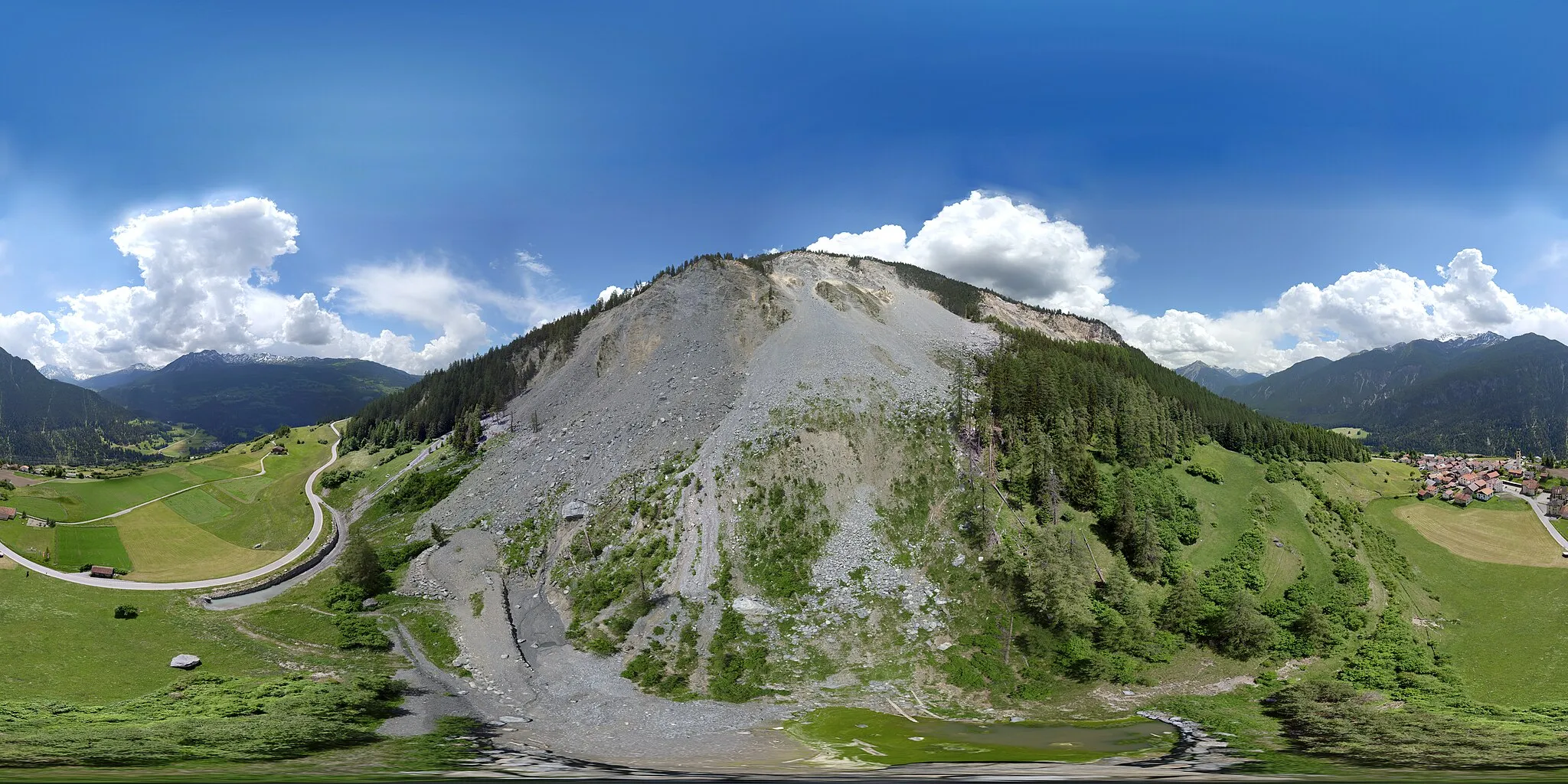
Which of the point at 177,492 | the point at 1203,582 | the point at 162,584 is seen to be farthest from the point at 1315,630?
the point at 177,492

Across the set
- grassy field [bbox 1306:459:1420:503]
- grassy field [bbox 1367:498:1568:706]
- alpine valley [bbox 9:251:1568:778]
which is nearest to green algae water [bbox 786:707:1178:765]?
alpine valley [bbox 9:251:1568:778]

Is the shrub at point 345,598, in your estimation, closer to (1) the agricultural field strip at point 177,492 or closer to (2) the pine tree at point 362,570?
(2) the pine tree at point 362,570

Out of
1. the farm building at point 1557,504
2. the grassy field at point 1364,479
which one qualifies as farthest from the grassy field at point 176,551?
the farm building at point 1557,504

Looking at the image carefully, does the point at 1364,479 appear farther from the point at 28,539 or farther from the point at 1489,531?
the point at 28,539

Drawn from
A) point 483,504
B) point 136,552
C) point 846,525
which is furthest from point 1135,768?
point 136,552

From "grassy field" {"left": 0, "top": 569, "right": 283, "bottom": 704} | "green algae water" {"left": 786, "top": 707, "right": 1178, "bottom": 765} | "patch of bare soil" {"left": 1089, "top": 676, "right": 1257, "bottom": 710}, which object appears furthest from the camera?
"patch of bare soil" {"left": 1089, "top": 676, "right": 1257, "bottom": 710}

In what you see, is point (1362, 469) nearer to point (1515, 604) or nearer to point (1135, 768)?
point (1515, 604)

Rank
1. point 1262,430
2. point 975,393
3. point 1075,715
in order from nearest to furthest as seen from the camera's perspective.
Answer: point 1075,715, point 975,393, point 1262,430

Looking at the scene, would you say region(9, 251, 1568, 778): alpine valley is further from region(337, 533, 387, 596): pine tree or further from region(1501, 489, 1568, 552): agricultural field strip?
region(1501, 489, 1568, 552): agricultural field strip
